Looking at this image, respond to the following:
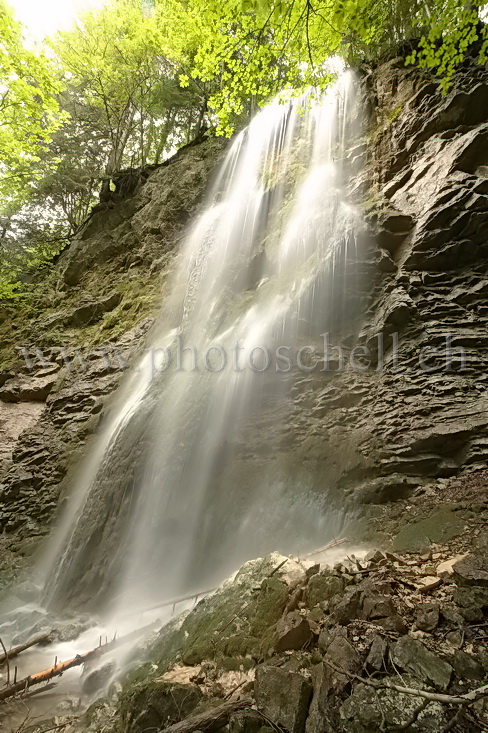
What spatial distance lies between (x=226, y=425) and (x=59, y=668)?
3.96 metres

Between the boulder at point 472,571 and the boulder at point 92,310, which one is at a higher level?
the boulder at point 92,310

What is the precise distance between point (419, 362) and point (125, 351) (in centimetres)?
843

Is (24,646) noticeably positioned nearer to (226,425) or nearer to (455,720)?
(226,425)

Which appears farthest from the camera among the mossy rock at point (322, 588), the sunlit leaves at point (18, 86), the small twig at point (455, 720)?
the sunlit leaves at point (18, 86)

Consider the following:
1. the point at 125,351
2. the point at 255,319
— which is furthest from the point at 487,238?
the point at 125,351

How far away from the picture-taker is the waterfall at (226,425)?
5379 millimetres

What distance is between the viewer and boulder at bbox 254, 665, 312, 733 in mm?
1730

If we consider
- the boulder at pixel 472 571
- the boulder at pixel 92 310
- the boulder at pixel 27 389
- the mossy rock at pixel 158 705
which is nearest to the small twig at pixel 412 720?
the boulder at pixel 472 571

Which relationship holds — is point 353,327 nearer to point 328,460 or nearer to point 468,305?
point 468,305

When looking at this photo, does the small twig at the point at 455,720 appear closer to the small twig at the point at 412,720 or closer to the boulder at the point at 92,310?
the small twig at the point at 412,720

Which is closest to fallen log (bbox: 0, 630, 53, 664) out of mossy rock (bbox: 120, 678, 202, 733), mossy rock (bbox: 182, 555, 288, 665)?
mossy rock (bbox: 182, 555, 288, 665)

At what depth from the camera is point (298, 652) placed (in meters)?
2.14

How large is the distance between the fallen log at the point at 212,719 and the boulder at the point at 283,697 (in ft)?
0.33

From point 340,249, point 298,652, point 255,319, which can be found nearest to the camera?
point 298,652
